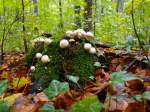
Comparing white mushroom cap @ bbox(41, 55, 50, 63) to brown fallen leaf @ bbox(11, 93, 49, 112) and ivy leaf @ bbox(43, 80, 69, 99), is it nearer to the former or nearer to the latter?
brown fallen leaf @ bbox(11, 93, 49, 112)

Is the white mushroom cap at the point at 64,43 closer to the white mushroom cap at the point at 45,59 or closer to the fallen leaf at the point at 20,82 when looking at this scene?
the white mushroom cap at the point at 45,59

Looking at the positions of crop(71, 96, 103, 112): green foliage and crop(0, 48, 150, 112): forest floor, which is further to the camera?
crop(0, 48, 150, 112): forest floor

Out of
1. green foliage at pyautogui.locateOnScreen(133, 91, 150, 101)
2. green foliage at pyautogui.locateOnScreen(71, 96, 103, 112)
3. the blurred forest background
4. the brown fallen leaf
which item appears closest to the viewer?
green foliage at pyautogui.locateOnScreen(71, 96, 103, 112)

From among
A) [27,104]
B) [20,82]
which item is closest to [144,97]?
[27,104]

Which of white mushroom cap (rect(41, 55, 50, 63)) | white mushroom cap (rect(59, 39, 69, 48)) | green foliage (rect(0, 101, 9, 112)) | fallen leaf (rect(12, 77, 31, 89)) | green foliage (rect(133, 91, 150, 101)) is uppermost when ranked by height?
white mushroom cap (rect(59, 39, 69, 48))

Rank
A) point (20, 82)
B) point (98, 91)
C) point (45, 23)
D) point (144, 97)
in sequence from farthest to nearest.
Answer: point (45, 23) → point (20, 82) → point (98, 91) → point (144, 97)

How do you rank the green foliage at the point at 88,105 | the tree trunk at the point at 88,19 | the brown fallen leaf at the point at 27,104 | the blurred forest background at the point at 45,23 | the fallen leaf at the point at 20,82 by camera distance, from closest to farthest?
Answer: the green foliage at the point at 88,105 → the brown fallen leaf at the point at 27,104 → the fallen leaf at the point at 20,82 → the blurred forest background at the point at 45,23 → the tree trunk at the point at 88,19

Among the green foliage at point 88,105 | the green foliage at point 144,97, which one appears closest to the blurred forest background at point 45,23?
the green foliage at point 144,97

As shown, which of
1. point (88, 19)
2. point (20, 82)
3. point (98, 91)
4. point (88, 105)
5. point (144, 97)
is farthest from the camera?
point (88, 19)

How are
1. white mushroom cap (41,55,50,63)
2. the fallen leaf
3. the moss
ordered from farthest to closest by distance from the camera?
white mushroom cap (41,55,50,63)
the moss
the fallen leaf

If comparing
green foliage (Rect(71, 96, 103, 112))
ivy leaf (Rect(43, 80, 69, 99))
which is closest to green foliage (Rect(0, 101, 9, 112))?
ivy leaf (Rect(43, 80, 69, 99))

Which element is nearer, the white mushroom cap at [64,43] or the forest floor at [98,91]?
the forest floor at [98,91]

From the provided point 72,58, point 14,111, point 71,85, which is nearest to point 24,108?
point 14,111

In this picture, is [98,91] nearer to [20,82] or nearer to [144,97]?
[144,97]
